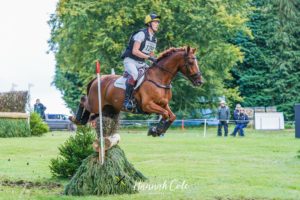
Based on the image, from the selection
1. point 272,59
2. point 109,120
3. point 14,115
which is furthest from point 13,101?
point 272,59

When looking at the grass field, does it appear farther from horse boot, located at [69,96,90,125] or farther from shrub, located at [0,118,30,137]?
shrub, located at [0,118,30,137]

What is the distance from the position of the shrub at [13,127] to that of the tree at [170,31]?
13.6 metres

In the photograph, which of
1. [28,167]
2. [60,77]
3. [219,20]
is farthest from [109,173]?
[60,77]

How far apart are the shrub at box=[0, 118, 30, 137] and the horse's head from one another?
65.6ft

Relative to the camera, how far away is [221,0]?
48.0 meters

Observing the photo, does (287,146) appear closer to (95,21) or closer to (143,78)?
(143,78)

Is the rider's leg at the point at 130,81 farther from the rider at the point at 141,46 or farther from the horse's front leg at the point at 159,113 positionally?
the horse's front leg at the point at 159,113

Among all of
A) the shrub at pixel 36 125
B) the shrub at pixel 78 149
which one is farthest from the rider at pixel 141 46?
the shrub at pixel 36 125

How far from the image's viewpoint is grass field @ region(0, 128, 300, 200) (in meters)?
13.9

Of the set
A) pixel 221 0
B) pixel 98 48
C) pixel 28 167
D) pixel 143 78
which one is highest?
pixel 221 0

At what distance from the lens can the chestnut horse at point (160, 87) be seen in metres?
12.3

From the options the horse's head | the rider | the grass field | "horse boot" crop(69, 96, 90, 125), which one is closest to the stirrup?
the rider

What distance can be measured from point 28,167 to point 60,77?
146 feet

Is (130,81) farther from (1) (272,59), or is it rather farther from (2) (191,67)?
(1) (272,59)
